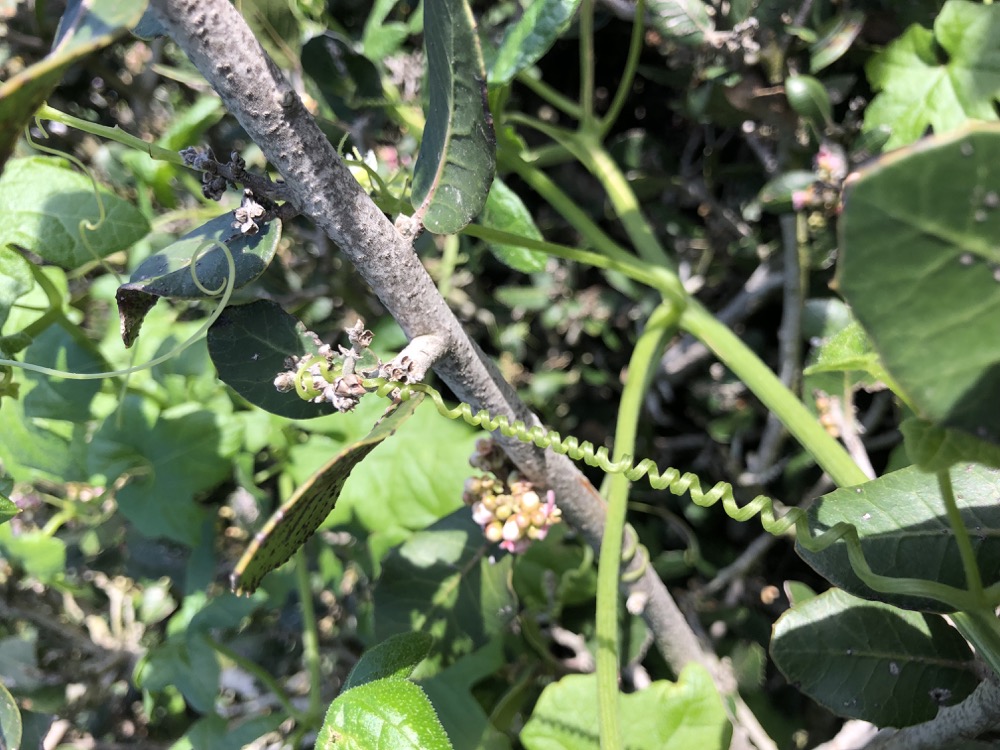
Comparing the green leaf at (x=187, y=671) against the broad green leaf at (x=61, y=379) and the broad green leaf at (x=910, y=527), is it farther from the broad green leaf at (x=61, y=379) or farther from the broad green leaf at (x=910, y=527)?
the broad green leaf at (x=910, y=527)

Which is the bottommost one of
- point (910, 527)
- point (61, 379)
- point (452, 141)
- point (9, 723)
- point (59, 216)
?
point (9, 723)

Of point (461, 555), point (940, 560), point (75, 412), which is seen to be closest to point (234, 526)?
point (75, 412)

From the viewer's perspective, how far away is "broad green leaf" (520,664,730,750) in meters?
0.71

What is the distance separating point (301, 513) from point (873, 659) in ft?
1.66

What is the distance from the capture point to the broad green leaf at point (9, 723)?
700 millimetres

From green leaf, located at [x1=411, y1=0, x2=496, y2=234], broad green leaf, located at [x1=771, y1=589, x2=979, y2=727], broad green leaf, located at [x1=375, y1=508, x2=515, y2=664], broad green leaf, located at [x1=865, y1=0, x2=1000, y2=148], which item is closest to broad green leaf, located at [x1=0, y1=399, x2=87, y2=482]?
broad green leaf, located at [x1=375, y1=508, x2=515, y2=664]

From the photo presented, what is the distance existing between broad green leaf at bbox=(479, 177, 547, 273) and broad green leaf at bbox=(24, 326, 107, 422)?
0.53 m

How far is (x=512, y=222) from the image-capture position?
79 centimetres

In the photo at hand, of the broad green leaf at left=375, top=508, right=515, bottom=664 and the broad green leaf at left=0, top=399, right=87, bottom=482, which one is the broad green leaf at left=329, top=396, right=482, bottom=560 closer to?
the broad green leaf at left=375, top=508, right=515, bottom=664

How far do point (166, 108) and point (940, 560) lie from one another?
59.6 inches

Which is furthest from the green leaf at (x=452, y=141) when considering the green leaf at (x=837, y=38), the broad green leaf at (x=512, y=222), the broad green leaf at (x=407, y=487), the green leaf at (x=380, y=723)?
the green leaf at (x=837, y=38)

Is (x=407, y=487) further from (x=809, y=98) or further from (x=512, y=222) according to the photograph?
(x=809, y=98)

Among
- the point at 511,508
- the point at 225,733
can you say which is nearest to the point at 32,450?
the point at 225,733

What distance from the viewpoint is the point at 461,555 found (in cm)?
86
